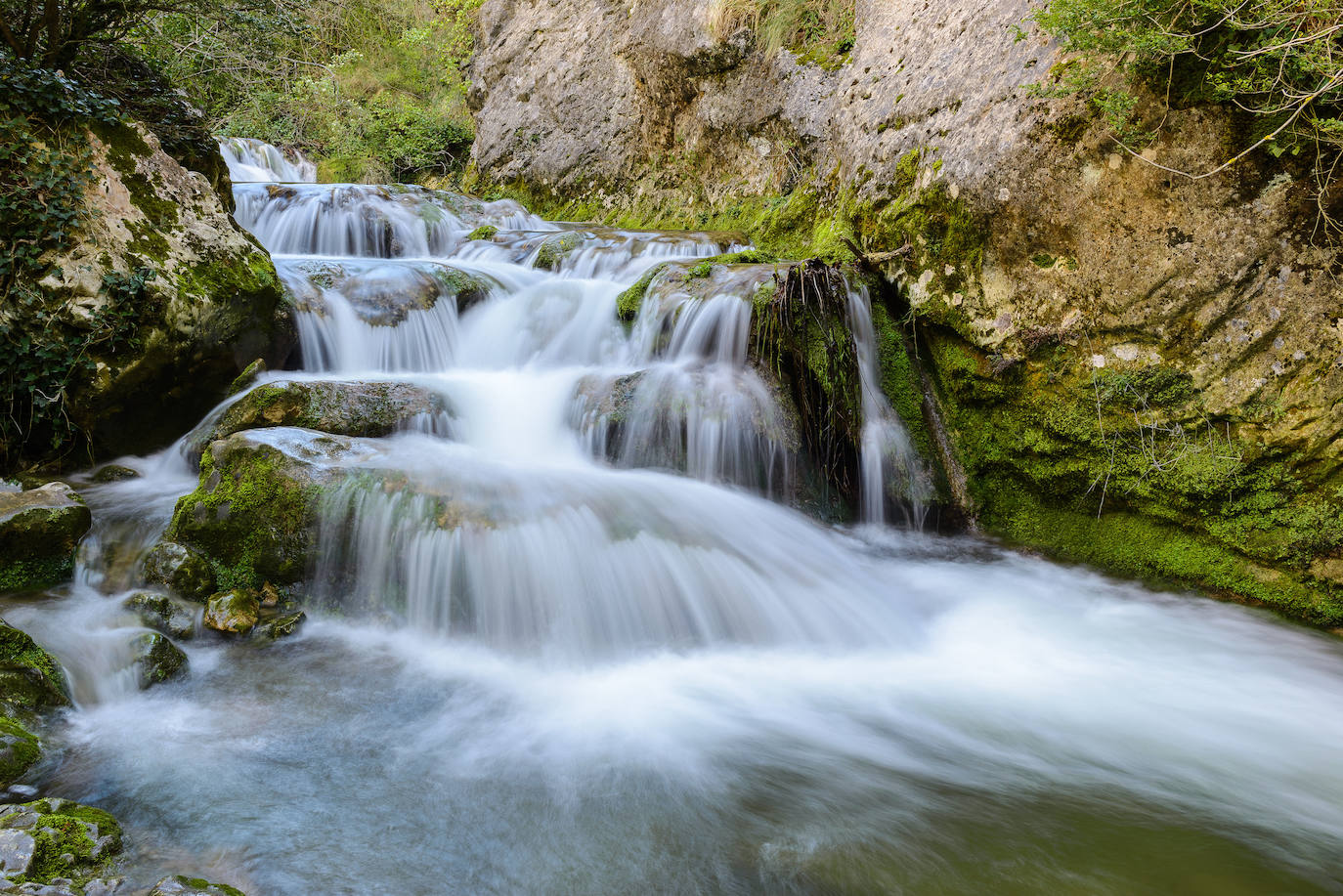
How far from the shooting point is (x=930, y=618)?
4.36 m

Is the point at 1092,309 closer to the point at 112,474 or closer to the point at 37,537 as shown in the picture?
the point at 37,537

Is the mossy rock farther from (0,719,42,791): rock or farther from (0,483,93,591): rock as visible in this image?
(0,719,42,791): rock

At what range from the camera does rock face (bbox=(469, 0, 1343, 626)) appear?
13.9 feet

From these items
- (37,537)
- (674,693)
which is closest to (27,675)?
(37,537)

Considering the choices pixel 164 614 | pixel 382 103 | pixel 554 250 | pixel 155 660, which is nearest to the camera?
pixel 155 660

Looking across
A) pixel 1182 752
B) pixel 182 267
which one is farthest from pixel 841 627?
pixel 182 267

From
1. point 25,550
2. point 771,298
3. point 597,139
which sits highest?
point 597,139

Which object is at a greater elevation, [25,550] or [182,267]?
[182,267]

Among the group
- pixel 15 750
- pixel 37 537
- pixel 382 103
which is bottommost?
pixel 15 750

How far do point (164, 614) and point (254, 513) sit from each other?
0.66m

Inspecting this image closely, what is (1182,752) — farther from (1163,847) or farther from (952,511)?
(952,511)

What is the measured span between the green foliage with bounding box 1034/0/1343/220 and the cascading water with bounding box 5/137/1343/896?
7.37 ft

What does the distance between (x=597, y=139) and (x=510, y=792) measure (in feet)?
39.3

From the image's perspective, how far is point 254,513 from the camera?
13.1ft
